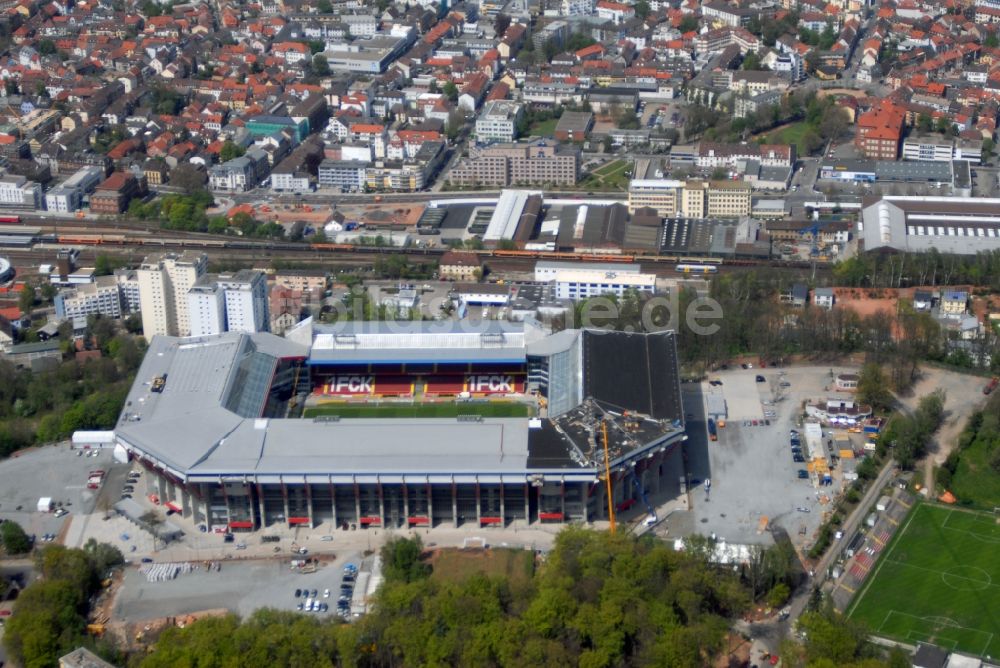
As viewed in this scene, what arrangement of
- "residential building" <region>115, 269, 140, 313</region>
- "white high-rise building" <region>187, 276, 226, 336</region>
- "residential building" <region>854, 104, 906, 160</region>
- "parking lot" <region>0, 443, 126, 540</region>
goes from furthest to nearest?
"residential building" <region>854, 104, 906, 160</region>, "residential building" <region>115, 269, 140, 313</region>, "white high-rise building" <region>187, 276, 226, 336</region>, "parking lot" <region>0, 443, 126, 540</region>

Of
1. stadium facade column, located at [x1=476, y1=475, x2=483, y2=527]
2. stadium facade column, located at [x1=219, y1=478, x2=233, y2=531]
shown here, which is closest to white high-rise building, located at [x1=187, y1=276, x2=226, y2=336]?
stadium facade column, located at [x1=219, y1=478, x2=233, y2=531]

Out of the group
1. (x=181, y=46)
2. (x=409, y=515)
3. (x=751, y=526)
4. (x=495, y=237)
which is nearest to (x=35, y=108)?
(x=181, y=46)

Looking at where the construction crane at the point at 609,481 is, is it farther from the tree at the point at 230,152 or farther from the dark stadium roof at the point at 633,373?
the tree at the point at 230,152

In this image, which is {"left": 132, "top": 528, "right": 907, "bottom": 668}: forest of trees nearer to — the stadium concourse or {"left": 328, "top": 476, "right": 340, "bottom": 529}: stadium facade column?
the stadium concourse

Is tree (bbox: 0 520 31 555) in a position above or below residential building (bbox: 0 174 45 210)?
below

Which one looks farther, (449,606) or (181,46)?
(181,46)

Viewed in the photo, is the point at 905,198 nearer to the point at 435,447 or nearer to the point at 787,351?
the point at 787,351

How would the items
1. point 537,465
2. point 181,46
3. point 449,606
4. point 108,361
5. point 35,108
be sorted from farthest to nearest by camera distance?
point 181,46 → point 35,108 → point 108,361 → point 537,465 → point 449,606
